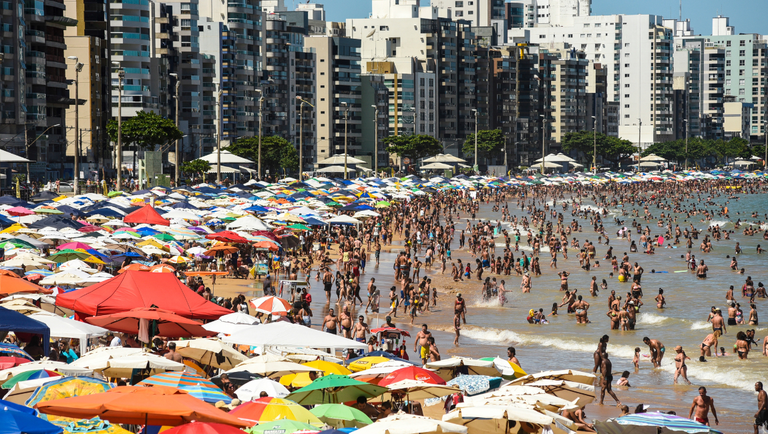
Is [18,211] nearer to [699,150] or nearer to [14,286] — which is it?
[14,286]

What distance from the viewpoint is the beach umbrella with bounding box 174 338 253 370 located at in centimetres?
1642

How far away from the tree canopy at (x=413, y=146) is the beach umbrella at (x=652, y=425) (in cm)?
11141

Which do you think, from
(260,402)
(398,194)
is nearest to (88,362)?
(260,402)

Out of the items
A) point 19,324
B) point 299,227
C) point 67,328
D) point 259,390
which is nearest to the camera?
point 259,390

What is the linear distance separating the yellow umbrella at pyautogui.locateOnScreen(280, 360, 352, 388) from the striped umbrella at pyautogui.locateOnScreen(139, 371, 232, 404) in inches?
99.2

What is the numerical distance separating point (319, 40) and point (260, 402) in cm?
13049

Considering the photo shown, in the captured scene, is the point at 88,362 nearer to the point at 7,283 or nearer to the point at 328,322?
the point at 7,283

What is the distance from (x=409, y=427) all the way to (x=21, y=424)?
14.3 feet

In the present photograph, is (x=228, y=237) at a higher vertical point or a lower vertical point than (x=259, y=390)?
lower

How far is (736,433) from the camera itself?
19.1 meters

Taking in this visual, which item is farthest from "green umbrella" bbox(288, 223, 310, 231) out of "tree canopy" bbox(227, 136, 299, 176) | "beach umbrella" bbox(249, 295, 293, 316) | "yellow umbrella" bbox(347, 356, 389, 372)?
"tree canopy" bbox(227, 136, 299, 176)

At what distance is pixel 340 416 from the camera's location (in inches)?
499

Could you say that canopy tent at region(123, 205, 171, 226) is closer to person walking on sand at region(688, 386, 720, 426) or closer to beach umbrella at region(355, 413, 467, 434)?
person walking on sand at region(688, 386, 720, 426)

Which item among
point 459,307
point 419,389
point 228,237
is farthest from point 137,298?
point 228,237
